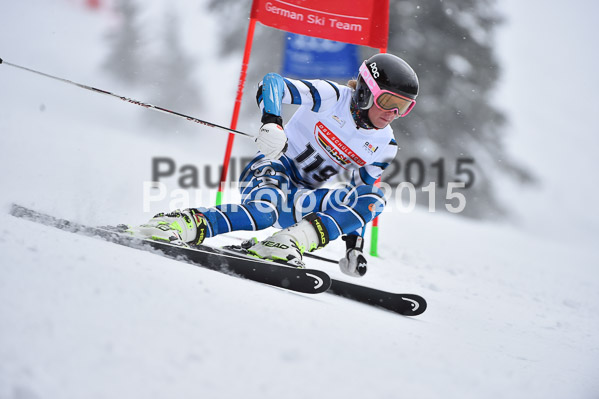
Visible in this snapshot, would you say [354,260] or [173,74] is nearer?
[354,260]

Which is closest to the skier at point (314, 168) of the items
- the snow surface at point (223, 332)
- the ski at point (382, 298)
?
the ski at point (382, 298)

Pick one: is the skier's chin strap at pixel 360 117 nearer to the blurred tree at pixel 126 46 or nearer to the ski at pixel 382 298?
the ski at pixel 382 298

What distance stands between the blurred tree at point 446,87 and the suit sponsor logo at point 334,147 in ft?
25.9

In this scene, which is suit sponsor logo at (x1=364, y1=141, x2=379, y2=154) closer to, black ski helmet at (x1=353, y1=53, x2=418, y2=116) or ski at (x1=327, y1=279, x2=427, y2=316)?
black ski helmet at (x1=353, y1=53, x2=418, y2=116)

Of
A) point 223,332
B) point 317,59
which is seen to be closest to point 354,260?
point 223,332

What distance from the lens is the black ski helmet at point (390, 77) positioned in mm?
2625

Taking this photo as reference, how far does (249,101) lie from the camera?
489 inches

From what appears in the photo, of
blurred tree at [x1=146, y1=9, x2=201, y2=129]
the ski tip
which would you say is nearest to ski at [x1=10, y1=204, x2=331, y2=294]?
the ski tip

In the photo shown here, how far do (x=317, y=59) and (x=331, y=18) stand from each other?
0.53 m

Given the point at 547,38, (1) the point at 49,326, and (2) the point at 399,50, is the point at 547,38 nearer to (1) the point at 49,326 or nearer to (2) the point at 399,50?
(2) the point at 399,50

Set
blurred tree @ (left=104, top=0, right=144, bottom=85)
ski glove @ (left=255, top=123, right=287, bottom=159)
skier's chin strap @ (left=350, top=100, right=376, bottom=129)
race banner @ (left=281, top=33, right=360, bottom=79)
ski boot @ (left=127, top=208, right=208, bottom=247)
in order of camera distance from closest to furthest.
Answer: ski boot @ (left=127, top=208, right=208, bottom=247) < ski glove @ (left=255, top=123, right=287, bottom=159) < skier's chin strap @ (left=350, top=100, right=376, bottom=129) < race banner @ (left=281, top=33, right=360, bottom=79) < blurred tree @ (left=104, top=0, right=144, bottom=85)

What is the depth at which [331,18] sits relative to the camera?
15.1 feet

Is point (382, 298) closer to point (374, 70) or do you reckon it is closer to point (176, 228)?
point (176, 228)

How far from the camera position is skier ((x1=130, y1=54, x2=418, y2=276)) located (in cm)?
246
